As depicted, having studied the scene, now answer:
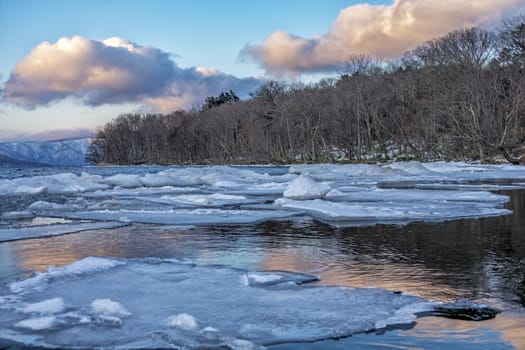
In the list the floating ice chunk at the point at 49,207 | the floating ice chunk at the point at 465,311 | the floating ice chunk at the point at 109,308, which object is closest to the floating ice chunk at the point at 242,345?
the floating ice chunk at the point at 109,308

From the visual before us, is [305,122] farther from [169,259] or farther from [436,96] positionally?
[169,259]

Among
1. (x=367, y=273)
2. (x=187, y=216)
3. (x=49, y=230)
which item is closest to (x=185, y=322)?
(x=367, y=273)

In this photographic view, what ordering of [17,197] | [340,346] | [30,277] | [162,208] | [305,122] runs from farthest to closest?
[305,122] < [17,197] < [162,208] < [30,277] < [340,346]

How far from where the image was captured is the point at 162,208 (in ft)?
55.1

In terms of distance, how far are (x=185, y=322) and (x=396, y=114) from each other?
207 ft

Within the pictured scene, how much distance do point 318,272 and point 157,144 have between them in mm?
112306

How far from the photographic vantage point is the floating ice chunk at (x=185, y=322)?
484 cm

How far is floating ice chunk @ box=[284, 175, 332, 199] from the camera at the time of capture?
19.0 m

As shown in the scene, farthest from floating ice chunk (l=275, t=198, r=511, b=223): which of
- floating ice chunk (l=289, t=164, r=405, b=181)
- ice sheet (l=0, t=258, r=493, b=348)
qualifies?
floating ice chunk (l=289, t=164, r=405, b=181)

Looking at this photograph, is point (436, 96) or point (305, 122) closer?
point (436, 96)

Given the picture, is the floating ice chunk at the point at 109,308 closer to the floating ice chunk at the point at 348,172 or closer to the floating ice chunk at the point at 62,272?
the floating ice chunk at the point at 62,272

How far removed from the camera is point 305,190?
1912 cm

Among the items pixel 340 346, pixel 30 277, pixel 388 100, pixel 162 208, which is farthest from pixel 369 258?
pixel 388 100

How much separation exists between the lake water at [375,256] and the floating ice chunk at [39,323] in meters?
0.43
